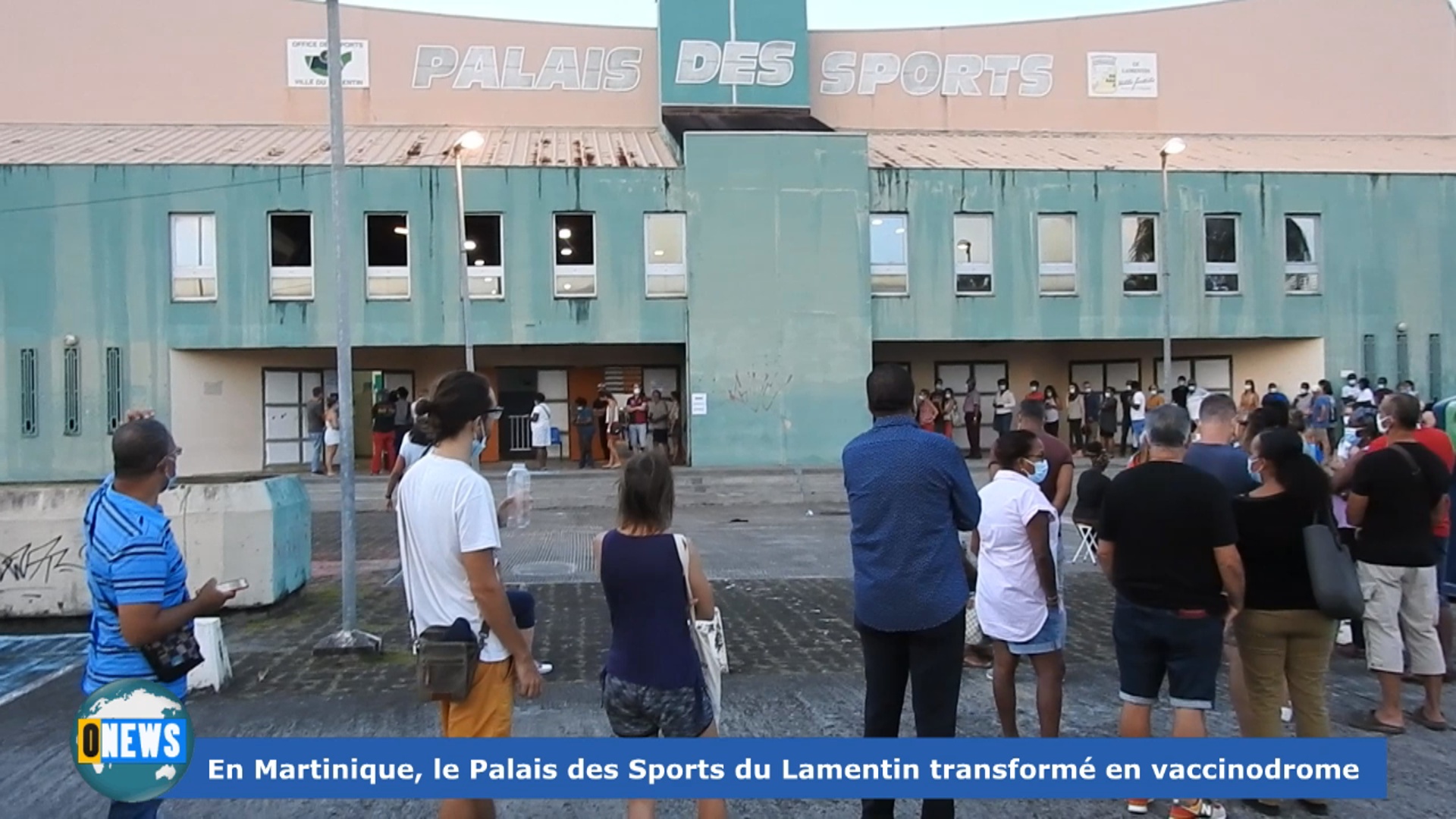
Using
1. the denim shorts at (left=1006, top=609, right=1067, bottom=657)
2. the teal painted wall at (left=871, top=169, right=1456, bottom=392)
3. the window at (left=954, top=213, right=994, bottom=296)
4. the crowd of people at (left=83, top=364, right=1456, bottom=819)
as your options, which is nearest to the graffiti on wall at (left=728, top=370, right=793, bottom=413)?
the teal painted wall at (left=871, top=169, right=1456, bottom=392)

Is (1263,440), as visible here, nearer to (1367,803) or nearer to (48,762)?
(1367,803)

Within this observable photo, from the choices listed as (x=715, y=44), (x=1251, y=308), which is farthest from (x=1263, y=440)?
(x=715, y=44)

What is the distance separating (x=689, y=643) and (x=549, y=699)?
10.2 feet

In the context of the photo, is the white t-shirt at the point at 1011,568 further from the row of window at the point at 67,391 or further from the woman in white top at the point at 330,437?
the row of window at the point at 67,391

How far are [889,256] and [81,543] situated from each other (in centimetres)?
1839

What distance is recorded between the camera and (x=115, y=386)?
2203 cm

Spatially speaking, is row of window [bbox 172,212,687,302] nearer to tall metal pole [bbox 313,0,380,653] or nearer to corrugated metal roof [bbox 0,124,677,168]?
corrugated metal roof [bbox 0,124,677,168]

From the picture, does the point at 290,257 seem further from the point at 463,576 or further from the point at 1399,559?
the point at 1399,559

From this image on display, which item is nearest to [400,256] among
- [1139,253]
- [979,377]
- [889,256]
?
[889,256]

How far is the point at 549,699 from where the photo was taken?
6430 millimetres

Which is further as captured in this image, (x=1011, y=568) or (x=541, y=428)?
(x=541, y=428)

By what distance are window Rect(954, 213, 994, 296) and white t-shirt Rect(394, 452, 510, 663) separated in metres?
21.7

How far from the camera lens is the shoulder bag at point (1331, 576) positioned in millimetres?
4465

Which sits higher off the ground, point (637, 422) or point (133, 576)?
point (637, 422)
